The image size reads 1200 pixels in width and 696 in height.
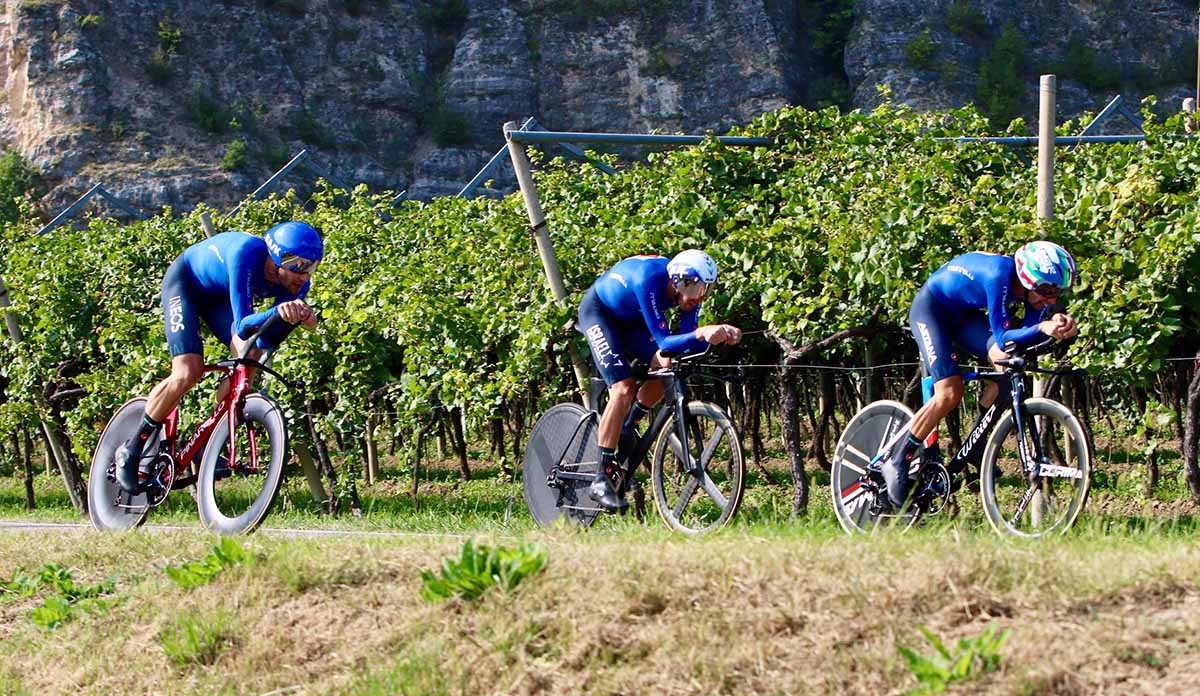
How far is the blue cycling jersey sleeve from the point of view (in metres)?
7.56

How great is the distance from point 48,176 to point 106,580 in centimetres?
5981

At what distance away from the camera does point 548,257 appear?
10172mm

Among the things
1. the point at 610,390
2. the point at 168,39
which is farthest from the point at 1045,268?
the point at 168,39

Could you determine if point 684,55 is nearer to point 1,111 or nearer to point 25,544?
point 1,111

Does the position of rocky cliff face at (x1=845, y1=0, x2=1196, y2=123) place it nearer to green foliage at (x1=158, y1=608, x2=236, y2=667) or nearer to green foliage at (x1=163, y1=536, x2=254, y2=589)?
green foliage at (x1=163, y1=536, x2=254, y2=589)

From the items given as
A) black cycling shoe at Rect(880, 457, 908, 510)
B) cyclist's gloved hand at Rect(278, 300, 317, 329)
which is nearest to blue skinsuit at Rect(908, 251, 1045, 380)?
black cycling shoe at Rect(880, 457, 908, 510)

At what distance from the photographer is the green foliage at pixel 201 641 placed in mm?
5953

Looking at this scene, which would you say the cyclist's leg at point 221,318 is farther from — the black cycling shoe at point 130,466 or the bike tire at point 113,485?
the bike tire at point 113,485

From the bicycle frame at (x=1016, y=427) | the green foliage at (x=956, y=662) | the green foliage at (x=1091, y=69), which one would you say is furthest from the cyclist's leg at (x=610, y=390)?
the green foliage at (x=1091, y=69)

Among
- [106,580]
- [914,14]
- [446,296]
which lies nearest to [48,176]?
[914,14]

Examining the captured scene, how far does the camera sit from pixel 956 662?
14.5 feet

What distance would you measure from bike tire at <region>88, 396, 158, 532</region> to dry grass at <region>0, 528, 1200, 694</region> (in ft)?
5.29

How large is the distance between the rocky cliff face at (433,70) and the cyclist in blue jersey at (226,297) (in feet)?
180

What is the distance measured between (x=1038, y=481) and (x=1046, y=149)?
→ 8.03 feet
